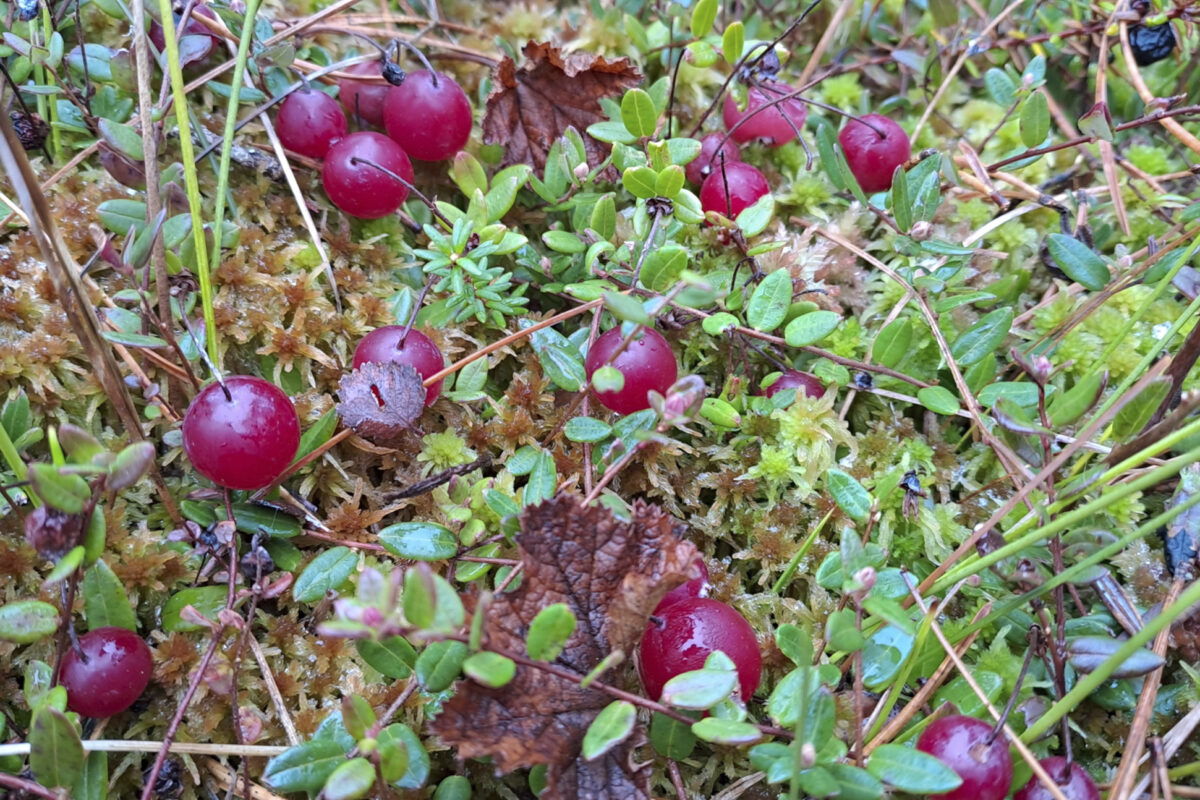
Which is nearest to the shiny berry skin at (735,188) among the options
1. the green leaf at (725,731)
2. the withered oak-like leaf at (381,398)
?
the withered oak-like leaf at (381,398)

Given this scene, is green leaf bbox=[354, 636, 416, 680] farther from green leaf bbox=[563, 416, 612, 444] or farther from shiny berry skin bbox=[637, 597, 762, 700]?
green leaf bbox=[563, 416, 612, 444]

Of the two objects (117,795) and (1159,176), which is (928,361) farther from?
(117,795)

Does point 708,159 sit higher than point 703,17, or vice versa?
point 703,17

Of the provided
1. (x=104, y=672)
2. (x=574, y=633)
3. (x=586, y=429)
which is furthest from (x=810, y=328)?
(x=104, y=672)

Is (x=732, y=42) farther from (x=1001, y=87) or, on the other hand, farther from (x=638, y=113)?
(x=1001, y=87)

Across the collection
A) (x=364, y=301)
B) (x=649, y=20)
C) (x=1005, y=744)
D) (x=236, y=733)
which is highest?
(x=649, y=20)

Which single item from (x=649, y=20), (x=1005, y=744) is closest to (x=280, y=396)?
(x=1005, y=744)
